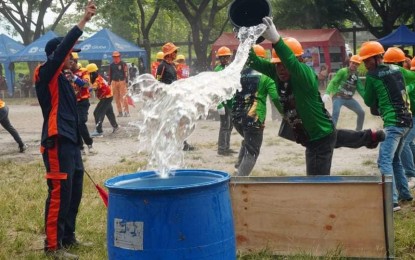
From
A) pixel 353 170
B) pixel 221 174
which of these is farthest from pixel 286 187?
pixel 353 170

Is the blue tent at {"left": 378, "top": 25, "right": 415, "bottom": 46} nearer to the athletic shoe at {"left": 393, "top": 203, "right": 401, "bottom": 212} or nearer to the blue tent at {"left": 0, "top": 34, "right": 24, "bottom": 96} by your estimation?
the blue tent at {"left": 0, "top": 34, "right": 24, "bottom": 96}

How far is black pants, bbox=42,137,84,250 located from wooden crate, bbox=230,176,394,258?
1305mm

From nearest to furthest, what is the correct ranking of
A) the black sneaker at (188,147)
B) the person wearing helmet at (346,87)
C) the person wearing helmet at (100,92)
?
the person wearing helmet at (346,87) → the black sneaker at (188,147) → the person wearing helmet at (100,92)

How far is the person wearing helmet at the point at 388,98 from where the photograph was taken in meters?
6.15

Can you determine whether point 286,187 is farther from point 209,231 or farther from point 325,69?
point 325,69

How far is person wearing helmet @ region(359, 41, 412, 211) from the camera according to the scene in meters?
6.15

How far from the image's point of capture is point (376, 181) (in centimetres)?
433

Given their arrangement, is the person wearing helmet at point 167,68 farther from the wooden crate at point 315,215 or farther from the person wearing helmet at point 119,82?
the person wearing helmet at point 119,82

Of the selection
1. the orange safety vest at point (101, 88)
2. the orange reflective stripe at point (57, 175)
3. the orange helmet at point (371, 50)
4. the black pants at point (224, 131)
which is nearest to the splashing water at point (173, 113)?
A: the orange reflective stripe at point (57, 175)

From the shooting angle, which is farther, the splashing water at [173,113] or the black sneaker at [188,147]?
the black sneaker at [188,147]

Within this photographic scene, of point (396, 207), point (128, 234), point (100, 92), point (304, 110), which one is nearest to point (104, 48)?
point (100, 92)

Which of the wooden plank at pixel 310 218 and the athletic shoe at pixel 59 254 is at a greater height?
the wooden plank at pixel 310 218

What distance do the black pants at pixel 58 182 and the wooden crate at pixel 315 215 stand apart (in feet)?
4.28

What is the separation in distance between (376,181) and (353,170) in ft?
13.8
